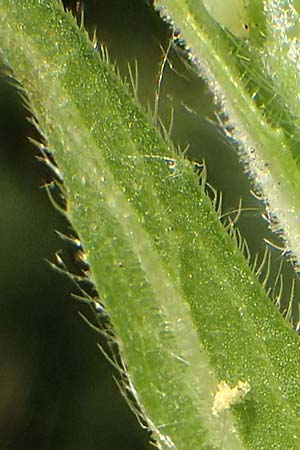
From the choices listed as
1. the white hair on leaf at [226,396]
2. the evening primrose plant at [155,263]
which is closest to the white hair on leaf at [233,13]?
the evening primrose plant at [155,263]

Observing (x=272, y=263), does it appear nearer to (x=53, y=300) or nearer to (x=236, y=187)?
(x=236, y=187)

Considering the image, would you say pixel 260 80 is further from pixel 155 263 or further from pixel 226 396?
pixel 226 396

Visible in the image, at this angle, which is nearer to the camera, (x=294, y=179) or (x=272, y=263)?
(x=294, y=179)

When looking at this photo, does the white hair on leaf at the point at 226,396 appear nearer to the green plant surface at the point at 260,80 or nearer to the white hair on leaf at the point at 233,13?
the green plant surface at the point at 260,80

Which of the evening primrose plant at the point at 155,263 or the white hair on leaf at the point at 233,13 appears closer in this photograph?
the evening primrose plant at the point at 155,263

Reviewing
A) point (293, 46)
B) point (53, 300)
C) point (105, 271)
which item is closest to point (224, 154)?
point (293, 46)

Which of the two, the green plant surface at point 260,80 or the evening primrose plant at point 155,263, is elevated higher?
the green plant surface at point 260,80
